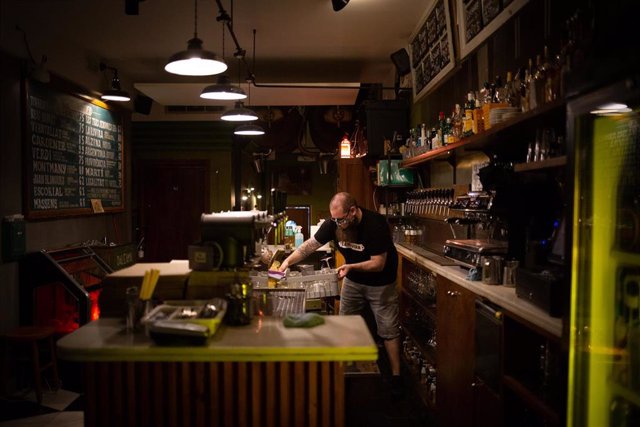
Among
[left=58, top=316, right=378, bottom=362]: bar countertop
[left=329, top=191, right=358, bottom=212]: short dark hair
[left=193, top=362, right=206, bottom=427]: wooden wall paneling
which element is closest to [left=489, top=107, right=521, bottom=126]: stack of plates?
[left=58, top=316, right=378, bottom=362]: bar countertop

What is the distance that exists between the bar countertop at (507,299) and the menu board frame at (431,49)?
1937 millimetres

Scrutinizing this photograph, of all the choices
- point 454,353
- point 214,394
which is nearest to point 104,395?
point 214,394

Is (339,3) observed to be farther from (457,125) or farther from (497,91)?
(497,91)

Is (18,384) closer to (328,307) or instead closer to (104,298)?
(104,298)

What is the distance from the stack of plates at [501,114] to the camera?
9.65ft

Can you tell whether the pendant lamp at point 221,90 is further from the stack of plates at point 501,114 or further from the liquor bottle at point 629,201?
the liquor bottle at point 629,201

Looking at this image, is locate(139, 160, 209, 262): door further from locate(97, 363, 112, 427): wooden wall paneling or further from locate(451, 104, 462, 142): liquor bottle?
locate(97, 363, 112, 427): wooden wall paneling

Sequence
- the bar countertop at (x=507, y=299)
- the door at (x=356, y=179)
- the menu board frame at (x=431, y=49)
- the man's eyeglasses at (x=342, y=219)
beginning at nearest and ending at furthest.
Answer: the bar countertop at (x=507, y=299) → the menu board frame at (x=431, y=49) → the man's eyeglasses at (x=342, y=219) → the door at (x=356, y=179)

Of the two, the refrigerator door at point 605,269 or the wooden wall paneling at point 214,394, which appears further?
the wooden wall paneling at point 214,394

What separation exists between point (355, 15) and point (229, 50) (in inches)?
76.8

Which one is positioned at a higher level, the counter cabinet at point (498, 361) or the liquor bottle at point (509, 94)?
the liquor bottle at point (509, 94)

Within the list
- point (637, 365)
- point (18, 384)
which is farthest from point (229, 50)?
point (637, 365)

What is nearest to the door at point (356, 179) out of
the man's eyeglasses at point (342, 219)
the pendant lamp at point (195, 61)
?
the man's eyeglasses at point (342, 219)

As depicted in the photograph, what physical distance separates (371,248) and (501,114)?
1935 mm
